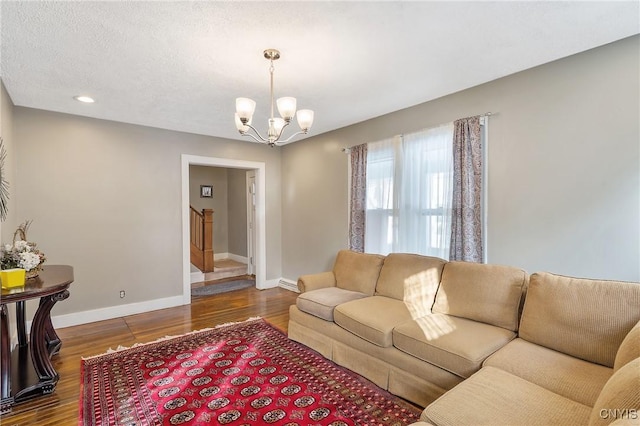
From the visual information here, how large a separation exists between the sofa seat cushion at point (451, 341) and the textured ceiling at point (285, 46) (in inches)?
82.2

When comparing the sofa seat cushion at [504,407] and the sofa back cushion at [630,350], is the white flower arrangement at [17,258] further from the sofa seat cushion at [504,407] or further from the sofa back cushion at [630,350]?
the sofa back cushion at [630,350]

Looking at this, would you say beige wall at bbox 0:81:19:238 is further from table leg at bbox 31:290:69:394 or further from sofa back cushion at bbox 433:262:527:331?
sofa back cushion at bbox 433:262:527:331

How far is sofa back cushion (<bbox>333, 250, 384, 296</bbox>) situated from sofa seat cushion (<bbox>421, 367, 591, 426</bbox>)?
1749mm

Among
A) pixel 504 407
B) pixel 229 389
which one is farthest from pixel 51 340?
pixel 504 407

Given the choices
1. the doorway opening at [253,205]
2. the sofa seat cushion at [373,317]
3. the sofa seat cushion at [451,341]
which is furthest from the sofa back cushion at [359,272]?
the doorway opening at [253,205]

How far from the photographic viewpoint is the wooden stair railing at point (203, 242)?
243 inches

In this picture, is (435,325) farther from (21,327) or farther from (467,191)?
(21,327)

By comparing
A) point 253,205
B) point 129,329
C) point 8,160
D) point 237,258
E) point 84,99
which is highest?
point 84,99

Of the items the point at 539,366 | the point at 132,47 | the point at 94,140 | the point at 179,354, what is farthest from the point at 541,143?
the point at 94,140

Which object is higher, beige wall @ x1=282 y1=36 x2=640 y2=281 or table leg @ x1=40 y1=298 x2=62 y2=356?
beige wall @ x1=282 y1=36 x2=640 y2=281

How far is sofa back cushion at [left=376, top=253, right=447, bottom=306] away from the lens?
2814mm

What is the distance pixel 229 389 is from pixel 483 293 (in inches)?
83.0

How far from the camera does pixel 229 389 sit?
2363mm

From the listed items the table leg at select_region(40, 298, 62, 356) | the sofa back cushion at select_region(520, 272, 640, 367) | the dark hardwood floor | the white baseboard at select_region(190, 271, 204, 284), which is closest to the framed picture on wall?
the white baseboard at select_region(190, 271, 204, 284)
